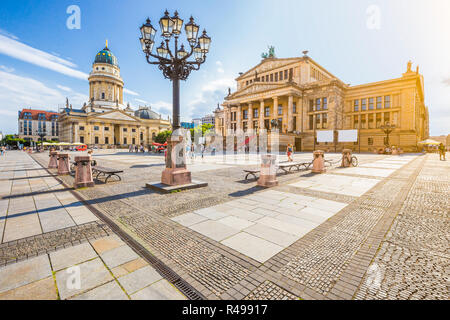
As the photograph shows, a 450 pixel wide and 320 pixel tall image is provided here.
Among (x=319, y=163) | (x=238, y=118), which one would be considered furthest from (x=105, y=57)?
(x=319, y=163)

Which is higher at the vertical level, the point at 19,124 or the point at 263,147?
the point at 19,124

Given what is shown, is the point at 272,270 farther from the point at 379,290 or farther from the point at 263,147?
the point at 263,147

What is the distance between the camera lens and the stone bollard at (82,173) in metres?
7.93

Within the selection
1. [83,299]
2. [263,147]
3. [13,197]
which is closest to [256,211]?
[83,299]

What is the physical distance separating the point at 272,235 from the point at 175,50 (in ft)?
25.3

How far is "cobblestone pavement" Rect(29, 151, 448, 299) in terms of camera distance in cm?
253

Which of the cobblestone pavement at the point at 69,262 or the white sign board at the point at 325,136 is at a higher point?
the white sign board at the point at 325,136

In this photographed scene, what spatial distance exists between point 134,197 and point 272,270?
5279mm

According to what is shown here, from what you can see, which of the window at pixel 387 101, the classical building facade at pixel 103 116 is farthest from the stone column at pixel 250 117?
the classical building facade at pixel 103 116

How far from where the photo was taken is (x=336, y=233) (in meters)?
3.96

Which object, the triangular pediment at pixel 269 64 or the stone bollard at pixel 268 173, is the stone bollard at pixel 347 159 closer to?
the stone bollard at pixel 268 173

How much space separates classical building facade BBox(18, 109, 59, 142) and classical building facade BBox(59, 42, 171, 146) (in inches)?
1328

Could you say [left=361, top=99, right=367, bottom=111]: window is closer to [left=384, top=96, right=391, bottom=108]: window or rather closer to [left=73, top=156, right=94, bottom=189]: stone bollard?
[left=384, top=96, right=391, bottom=108]: window

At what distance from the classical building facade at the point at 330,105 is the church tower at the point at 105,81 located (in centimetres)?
5776
